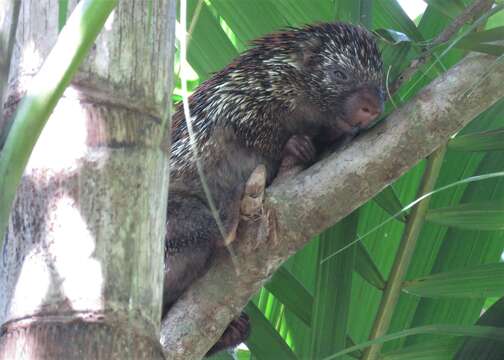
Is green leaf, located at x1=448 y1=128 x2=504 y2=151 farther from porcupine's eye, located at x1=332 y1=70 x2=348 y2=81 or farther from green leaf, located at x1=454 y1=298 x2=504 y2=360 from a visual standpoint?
porcupine's eye, located at x1=332 y1=70 x2=348 y2=81

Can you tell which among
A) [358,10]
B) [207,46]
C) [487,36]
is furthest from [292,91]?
→ [487,36]

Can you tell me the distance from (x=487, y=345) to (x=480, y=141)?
579 millimetres

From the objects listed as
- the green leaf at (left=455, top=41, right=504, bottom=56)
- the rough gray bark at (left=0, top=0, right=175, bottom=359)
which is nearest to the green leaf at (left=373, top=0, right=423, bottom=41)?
the green leaf at (left=455, top=41, right=504, bottom=56)

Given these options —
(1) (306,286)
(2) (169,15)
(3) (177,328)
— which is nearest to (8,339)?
(2) (169,15)

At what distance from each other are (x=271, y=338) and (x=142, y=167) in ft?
4.11

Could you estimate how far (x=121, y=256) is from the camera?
1.18 meters

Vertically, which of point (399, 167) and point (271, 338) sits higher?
point (399, 167)

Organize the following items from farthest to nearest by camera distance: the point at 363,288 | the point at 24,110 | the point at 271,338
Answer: the point at 363,288, the point at 271,338, the point at 24,110

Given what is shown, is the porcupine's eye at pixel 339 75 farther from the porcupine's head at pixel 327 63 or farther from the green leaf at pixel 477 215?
the green leaf at pixel 477 215

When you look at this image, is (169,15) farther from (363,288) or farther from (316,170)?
(363,288)

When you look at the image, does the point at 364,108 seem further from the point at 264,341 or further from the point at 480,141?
the point at 264,341

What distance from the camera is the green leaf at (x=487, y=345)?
6.13ft

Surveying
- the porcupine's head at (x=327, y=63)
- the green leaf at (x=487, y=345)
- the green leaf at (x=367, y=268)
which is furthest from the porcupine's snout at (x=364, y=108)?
the green leaf at (x=487, y=345)

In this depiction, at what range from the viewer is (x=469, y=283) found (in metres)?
2.15
